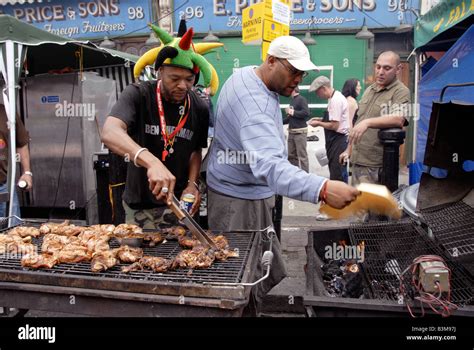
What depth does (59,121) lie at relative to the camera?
24.6 feet

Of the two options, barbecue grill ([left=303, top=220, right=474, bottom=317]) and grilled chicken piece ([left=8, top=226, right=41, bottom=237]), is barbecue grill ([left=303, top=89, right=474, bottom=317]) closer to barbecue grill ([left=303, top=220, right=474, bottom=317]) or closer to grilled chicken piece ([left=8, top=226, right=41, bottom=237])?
barbecue grill ([left=303, top=220, right=474, bottom=317])

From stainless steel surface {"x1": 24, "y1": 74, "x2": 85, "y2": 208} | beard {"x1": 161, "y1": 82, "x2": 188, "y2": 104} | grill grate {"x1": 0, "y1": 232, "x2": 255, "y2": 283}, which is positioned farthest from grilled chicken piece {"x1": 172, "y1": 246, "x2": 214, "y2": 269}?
stainless steel surface {"x1": 24, "y1": 74, "x2": 85, "y2": 208}

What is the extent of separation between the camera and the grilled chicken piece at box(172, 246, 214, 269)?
7.82 feet

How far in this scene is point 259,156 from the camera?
2598mm

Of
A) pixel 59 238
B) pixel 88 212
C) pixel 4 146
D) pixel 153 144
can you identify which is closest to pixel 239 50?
pixel 88 212

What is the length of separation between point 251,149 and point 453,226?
1890 mm

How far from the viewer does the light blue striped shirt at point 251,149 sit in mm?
2500

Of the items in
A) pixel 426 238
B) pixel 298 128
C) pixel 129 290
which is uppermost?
pixel 298 128

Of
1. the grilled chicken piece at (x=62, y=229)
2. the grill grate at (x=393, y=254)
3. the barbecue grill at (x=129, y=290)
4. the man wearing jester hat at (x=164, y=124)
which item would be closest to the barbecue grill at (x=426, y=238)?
the grill grate at (x=393, y=254)

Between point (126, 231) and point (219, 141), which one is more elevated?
point (219, 141)

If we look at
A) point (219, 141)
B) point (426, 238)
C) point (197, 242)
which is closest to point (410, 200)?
point (426, 238)

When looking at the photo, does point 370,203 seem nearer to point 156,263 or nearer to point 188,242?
point 188,242

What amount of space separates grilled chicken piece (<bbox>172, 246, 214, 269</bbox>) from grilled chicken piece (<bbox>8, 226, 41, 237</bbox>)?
1.27 metres

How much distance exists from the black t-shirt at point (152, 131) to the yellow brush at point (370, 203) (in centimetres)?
146
